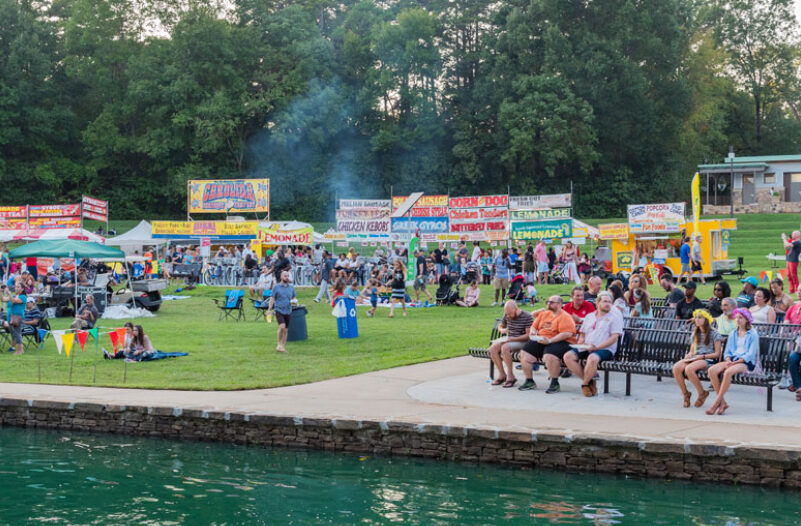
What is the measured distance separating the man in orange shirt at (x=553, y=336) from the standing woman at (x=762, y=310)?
2.59m

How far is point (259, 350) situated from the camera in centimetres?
1839

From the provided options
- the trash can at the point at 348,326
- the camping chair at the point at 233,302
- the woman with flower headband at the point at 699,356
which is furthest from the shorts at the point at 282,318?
the woman with flower headband at the point at 699,356

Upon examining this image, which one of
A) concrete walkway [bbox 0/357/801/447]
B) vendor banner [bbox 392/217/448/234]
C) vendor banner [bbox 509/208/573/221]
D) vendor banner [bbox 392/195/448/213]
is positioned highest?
vendor banner [bbox 392/195/448/213]

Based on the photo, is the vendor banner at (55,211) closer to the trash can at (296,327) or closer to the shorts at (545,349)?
the trash can at (296,327)

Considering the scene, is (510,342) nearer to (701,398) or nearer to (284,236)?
(701,398)

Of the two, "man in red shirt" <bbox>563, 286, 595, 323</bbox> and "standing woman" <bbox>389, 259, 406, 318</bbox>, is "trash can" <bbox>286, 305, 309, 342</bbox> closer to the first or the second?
"standing woman" <bbox>389, 259, 406, 318</bbox>

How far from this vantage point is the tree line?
6100 cm

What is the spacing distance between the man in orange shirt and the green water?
8.48 ft

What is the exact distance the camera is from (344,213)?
36.9 m

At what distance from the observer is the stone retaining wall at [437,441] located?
966 cm

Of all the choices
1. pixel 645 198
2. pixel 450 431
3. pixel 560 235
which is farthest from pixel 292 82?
pixel 450 431

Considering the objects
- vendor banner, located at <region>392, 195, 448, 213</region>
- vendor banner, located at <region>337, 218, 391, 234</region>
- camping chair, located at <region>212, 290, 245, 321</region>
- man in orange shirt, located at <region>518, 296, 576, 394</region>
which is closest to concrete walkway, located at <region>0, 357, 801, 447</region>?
man in orange shirt, located at <region>518, 296, 576, 394</region>

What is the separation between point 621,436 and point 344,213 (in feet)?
89.6

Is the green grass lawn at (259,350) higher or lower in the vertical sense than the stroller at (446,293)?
lower
